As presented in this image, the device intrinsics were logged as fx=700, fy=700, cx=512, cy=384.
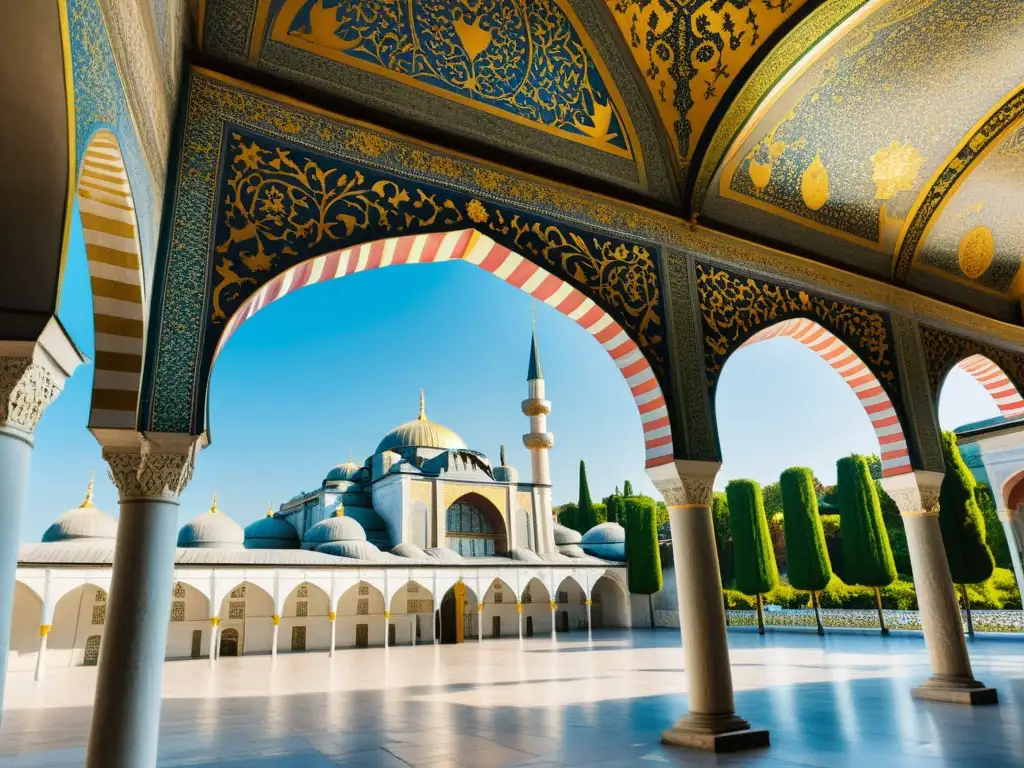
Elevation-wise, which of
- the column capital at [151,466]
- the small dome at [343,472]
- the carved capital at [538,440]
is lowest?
the column capital at [151,466]

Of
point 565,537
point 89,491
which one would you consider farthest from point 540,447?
point 89,491

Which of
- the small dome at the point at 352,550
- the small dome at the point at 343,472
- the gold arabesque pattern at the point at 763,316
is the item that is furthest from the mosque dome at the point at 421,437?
the gold arabesque pattern at the point at 763,316

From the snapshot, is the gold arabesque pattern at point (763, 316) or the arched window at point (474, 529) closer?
the gold arabesque pattern at point (763, 316)

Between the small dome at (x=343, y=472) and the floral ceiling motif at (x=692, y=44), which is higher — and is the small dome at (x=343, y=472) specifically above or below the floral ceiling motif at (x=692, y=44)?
above

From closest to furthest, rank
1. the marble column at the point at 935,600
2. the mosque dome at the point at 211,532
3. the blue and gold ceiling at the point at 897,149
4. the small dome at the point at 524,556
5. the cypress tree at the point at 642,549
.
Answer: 1. the blue and gold ceiling at the point at 897,149
2. the marble column at the point at 935,600
3. the mosque dome at the point at 211,532
4. the cypress tree at the point at 642,549
5. the small dome at the point at 524,556

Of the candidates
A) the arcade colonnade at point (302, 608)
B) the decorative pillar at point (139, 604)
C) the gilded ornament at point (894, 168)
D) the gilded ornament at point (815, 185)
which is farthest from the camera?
the arcade colonnade at point (302, 608)

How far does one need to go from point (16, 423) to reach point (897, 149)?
7.42 meters

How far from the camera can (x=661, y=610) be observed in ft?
79.1

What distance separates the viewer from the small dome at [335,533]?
22766 mm

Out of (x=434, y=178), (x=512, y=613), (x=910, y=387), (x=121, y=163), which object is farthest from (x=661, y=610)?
(x=121, y=163)

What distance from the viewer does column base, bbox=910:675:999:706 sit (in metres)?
6.08

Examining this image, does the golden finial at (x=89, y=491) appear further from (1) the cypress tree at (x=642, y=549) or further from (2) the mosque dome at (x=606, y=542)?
(2) the mosque dome at (x=606, y=542)

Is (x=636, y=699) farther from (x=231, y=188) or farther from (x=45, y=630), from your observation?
(x=45, y=630)

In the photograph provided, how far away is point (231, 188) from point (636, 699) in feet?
22.5
